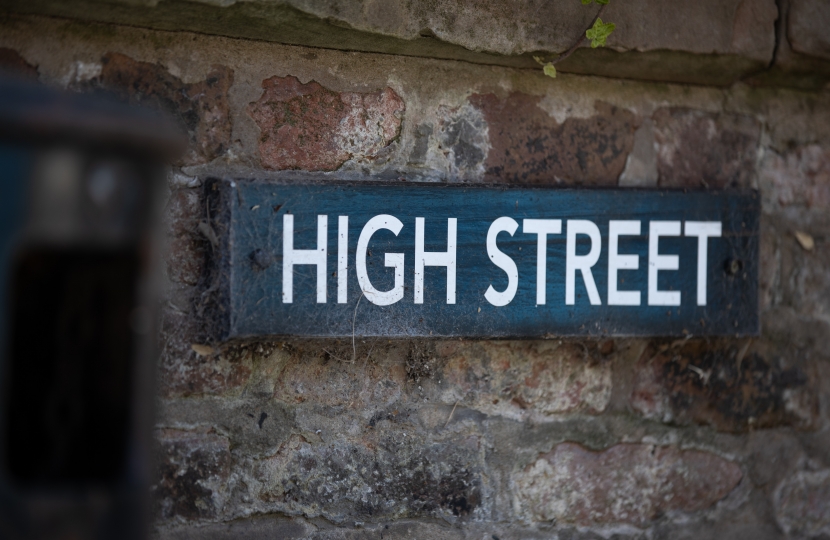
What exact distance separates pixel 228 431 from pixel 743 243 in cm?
102

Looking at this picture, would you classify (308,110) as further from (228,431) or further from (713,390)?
(713,390)

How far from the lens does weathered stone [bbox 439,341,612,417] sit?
1140 mm

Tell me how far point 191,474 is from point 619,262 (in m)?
0.85

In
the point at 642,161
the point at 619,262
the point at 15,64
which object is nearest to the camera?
the point at 15,64

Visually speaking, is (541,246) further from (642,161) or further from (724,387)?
(724,387)

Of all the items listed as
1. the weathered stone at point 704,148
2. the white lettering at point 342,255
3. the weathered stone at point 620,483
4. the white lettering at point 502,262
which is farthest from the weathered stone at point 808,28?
the white lettering at point 342,255

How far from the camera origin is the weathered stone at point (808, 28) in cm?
118

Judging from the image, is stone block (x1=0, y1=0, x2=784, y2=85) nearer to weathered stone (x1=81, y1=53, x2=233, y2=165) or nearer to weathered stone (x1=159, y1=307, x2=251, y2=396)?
weathered stone (x1=81, y1=53, x2=233, y2=165)

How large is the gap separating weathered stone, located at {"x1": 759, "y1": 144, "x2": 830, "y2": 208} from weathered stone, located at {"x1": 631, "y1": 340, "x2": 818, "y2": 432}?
0.32 metres

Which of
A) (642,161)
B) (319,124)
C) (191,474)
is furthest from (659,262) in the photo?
(191,474)

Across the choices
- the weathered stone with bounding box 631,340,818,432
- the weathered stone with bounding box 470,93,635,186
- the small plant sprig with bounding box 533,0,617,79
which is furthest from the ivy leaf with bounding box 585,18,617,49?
the weathered stone with bounding box 631,340,818,432

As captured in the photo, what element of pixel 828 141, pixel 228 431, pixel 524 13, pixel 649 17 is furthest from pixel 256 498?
pixel 828 141

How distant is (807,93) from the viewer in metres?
1.29

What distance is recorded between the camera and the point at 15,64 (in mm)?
997
